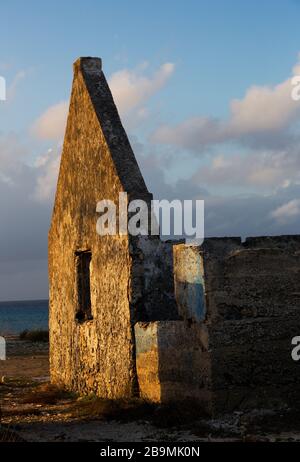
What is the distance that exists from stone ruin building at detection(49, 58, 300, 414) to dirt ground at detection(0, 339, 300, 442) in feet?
0.99

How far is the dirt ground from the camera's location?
8586 mm

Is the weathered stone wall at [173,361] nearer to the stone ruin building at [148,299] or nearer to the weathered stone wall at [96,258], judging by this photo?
the stone ruin building at [148,299]

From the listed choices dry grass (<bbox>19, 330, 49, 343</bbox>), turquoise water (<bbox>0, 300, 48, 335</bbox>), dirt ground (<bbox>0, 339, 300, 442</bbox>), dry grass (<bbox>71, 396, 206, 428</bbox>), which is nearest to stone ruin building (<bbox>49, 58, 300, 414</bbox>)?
→ dry grass (<bbox>71, 396, 206, 428</bbox>)

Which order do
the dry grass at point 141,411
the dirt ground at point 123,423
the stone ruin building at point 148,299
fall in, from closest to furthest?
the dirt ground at point 123,423 < the dry grass at point 141,411 < the stone ruin building at point 148,299

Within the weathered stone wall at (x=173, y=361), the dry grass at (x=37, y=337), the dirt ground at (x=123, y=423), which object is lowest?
the dirt ground at (x=123, y=423)

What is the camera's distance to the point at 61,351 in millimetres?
13742

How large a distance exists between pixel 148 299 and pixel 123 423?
1.93m

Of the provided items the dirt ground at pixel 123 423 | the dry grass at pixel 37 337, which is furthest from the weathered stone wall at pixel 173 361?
the dry grass at pixel 37 337

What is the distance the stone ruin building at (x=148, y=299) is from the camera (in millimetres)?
9414

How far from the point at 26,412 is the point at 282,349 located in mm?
3964

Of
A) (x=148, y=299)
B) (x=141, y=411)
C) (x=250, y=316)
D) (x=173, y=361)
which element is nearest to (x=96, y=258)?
(x=148, y=299)

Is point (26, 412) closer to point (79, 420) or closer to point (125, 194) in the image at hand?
point (79, 420)

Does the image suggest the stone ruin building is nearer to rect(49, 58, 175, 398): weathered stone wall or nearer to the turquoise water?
rect(49, 58, 175, 398): weathered stone wall

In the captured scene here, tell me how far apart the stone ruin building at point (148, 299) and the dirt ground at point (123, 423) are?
0.30m
